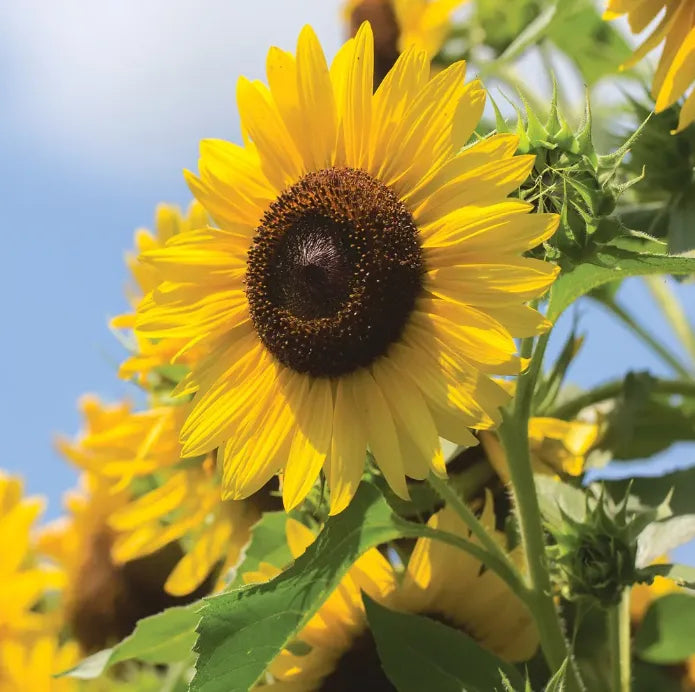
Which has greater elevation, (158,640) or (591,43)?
(591,43)

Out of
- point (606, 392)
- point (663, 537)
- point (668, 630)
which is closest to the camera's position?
point (663, 537)

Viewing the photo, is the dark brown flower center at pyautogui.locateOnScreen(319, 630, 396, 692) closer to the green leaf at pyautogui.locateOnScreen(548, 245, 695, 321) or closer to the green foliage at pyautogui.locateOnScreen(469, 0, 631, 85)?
the green leaf at pyautogui.locateOnScreen(548, 245, 695, 321)

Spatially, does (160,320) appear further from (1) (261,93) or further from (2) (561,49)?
(2) (561,49)

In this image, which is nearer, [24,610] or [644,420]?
[644,420]

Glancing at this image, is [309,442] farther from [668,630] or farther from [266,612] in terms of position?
[668,630]

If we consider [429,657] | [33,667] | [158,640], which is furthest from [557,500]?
[33,667]

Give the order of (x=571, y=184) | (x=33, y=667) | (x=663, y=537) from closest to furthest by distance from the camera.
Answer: (x=571, y=184) < (x=663, y=537) < (x=33, y=667)

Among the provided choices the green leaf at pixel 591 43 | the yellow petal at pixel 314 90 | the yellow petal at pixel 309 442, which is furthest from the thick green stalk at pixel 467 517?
the green leaf at pixel 591 43
